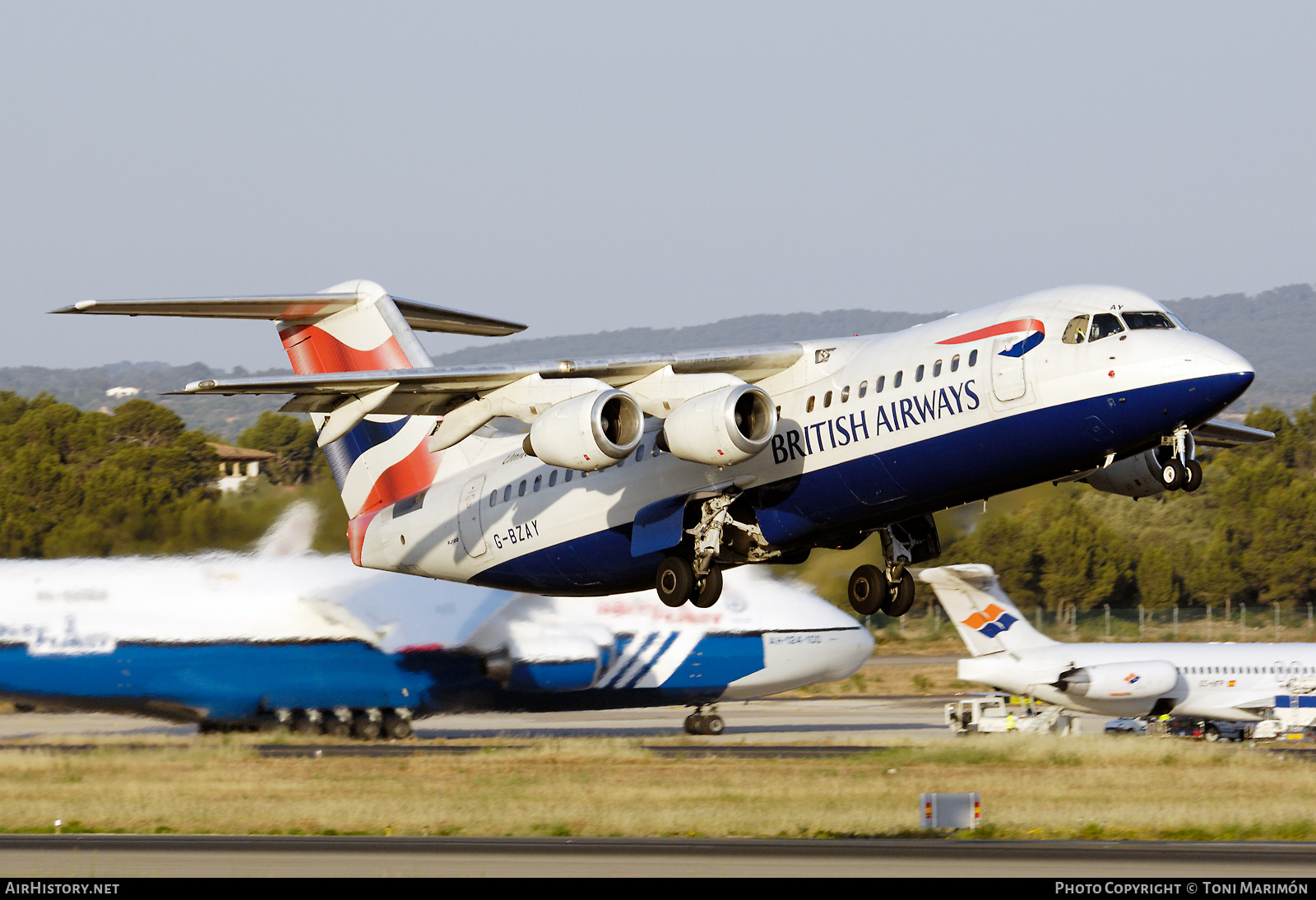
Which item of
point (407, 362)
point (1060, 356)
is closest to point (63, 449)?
point (407, 362)

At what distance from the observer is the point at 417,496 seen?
21.1 m

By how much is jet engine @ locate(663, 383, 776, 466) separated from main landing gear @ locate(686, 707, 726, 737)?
16701 millimetres

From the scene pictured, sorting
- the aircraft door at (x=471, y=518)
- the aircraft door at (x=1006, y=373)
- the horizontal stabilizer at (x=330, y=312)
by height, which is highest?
the horizontal stabilizer at (x=330, y=312)

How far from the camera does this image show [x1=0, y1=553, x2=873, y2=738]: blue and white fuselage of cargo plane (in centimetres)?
2769

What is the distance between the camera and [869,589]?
1817 cm

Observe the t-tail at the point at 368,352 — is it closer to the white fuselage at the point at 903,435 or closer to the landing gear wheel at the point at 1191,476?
the white fuselage at the point at 903,435

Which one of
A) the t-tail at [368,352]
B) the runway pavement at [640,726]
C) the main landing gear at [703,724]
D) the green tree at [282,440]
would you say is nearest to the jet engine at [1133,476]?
the t-tail at [368,352]

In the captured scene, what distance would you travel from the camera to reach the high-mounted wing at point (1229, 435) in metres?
19.1

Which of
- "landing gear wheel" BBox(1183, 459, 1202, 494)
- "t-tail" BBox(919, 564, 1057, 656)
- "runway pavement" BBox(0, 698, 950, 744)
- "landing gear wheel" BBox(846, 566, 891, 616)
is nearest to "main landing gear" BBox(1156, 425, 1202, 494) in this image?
"landing gear wheel" BBox(1183, 459, 1202, 494)

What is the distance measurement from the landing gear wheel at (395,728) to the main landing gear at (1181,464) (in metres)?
18.3

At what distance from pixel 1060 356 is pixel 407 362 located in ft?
32.6

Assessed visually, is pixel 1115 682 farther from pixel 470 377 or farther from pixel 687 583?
pixel 470 377

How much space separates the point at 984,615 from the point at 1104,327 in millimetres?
18958

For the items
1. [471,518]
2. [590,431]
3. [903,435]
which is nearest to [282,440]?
[471,518]
